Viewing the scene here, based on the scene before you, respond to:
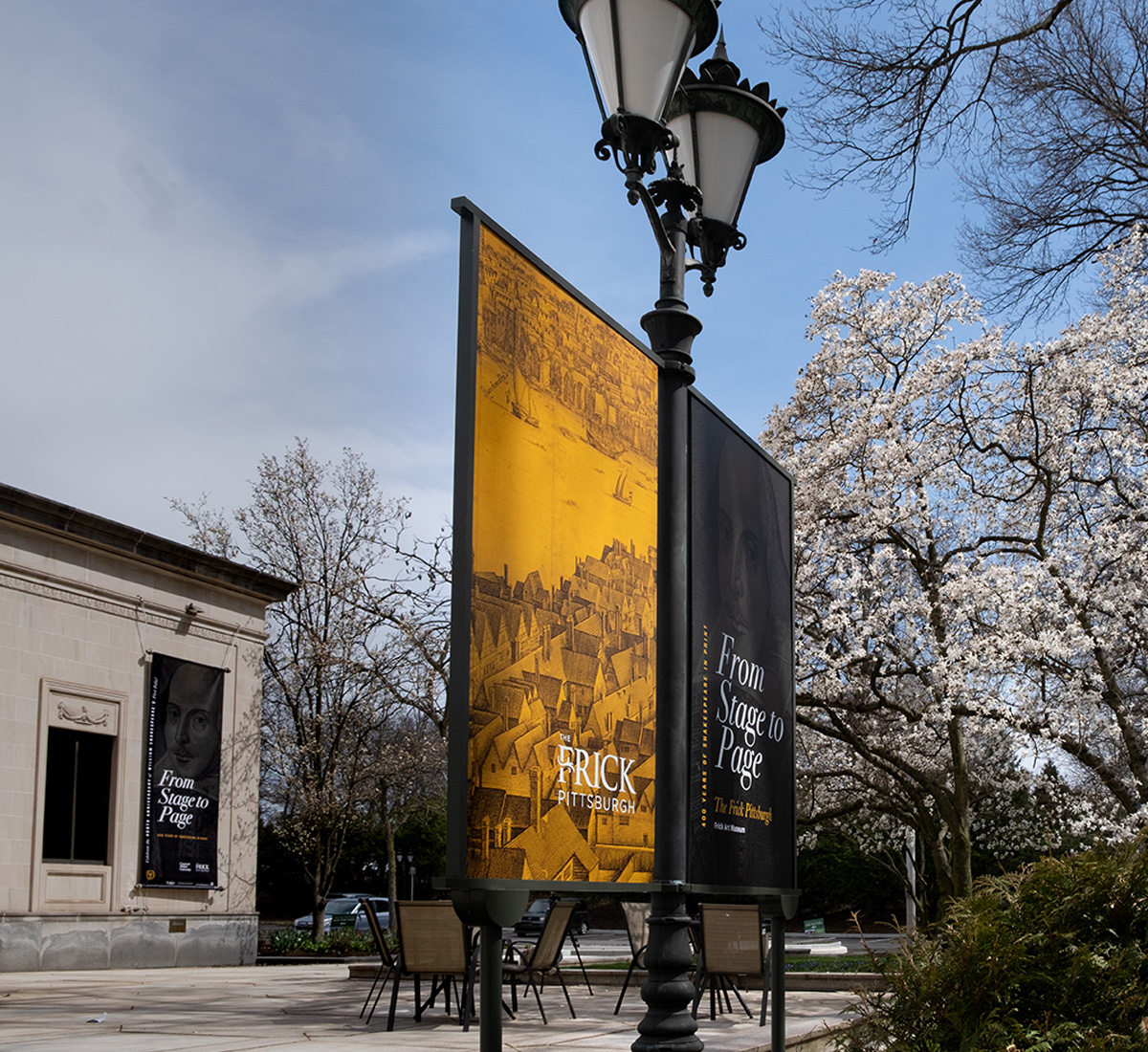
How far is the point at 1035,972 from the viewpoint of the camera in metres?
3.48

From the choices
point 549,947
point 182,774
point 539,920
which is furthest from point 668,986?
point 539,920

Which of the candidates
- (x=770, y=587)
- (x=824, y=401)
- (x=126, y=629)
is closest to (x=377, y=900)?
(x=126, y=629)

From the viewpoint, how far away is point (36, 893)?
63.3ft

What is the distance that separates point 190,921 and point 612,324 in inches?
809

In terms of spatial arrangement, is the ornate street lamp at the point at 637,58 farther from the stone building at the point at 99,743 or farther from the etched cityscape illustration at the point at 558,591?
the stone building at the point at 99,743

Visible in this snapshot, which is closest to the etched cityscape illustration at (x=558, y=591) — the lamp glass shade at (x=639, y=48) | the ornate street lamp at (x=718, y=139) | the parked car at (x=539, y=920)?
the lamp glass shade at (x=639, y=48)

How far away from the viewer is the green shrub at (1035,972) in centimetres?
331

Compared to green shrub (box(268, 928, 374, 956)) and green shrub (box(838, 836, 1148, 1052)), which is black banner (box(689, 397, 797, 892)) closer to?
green shrub (box(838, 836, 1148, 1052))

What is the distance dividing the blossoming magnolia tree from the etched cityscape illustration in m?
12.4

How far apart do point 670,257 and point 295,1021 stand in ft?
23.7

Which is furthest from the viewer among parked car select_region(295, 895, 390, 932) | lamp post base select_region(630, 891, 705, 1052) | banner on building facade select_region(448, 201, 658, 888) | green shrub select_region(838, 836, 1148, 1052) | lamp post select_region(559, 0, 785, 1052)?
parked car select_region(295, 895, 390, 932)

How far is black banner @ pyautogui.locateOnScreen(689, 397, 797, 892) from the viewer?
5.67 meters

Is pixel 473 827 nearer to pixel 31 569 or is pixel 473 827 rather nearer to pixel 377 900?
pixel 31 569

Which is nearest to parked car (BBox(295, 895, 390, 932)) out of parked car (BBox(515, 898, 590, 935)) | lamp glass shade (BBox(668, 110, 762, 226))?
parked car (BBox(515, 898, 590, 935))
